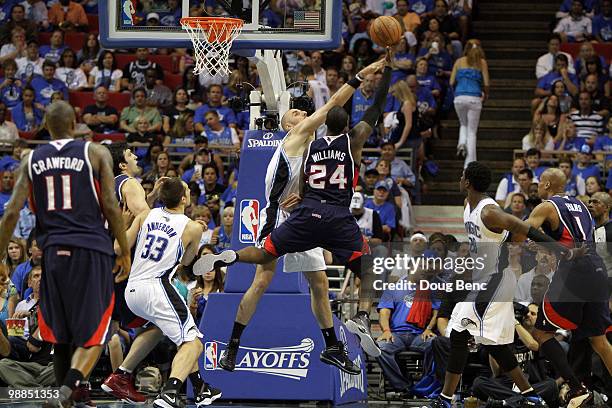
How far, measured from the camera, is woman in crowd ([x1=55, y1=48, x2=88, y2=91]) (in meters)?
20.9

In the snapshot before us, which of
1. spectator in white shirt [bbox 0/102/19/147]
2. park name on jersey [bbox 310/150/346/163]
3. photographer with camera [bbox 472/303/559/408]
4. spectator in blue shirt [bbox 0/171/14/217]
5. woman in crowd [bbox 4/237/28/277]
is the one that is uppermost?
park name on jersey [bbox 310/150/346/163]

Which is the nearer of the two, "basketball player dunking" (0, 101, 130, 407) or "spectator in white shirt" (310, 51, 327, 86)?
"basketball player dunking" (0, 101, 130, 407)

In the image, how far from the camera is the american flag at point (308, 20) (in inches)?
500

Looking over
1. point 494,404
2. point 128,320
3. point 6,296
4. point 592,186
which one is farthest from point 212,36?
point 592,186

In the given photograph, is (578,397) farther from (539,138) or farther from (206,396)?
(539,138)

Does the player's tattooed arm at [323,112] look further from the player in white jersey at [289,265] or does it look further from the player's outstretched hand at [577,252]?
the player's outstretched hand at [577,252]

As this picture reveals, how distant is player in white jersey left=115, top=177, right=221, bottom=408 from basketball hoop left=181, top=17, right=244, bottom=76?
1813 millimetres

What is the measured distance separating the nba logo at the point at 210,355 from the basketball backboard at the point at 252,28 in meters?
2.94

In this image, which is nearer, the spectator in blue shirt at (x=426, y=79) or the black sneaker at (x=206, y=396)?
the black sneaker at (x=206, y=396)

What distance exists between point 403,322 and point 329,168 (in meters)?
3.82

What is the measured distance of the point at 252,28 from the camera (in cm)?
1262

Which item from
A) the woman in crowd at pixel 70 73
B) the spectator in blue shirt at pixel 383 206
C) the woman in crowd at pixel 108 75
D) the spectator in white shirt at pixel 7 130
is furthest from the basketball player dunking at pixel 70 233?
the woman in crowd at pixel 70 73

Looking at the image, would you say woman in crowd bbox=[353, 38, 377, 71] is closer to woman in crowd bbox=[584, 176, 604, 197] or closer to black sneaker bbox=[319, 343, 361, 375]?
woman in crowd bbox=[584, 176, 604, 197]

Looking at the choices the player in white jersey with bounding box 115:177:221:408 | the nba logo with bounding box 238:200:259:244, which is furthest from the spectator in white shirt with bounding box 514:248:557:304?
the player in white jersey with bounding box 115:177:221:408
